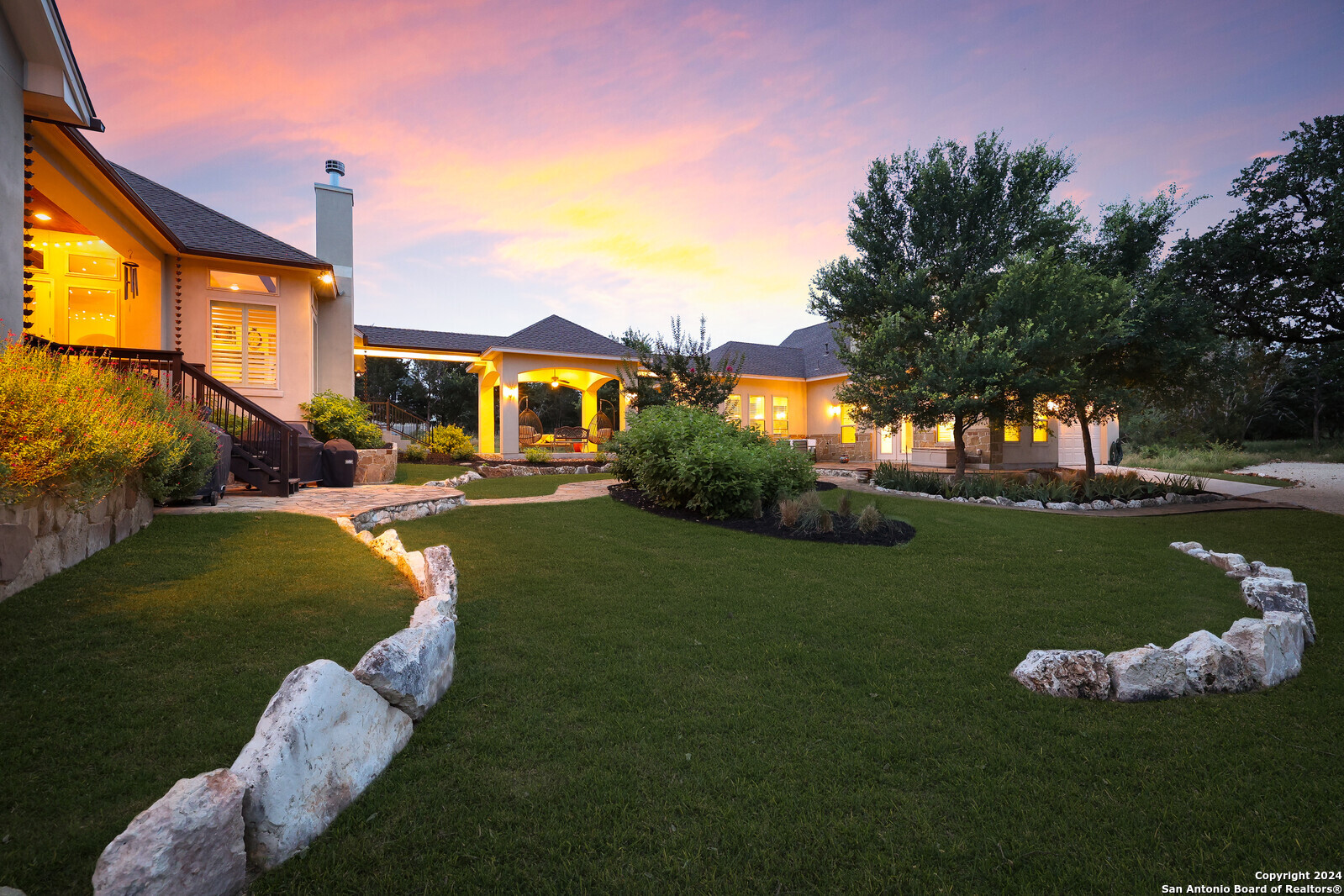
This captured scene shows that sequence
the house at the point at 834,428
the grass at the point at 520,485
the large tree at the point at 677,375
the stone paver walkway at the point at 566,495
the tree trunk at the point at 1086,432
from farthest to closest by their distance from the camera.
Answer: the house at the point at 834,428, the large tree at the point at 677,375, the tree trunk at the point at 1086,432, the grass at the point at 520,485, the stone paver walkway at the point at 566,495

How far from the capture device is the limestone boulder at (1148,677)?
2.69m

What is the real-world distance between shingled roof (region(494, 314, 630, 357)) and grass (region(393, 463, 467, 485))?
425 cm

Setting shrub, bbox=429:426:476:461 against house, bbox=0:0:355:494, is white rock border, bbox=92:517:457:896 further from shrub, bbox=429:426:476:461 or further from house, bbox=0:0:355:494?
shrub, bbox=429:426:476:461

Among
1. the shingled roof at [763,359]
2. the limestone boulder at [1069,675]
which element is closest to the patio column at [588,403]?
the shingled roof at [763,359]

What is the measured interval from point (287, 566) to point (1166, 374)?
14683mm

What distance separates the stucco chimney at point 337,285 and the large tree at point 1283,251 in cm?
1688

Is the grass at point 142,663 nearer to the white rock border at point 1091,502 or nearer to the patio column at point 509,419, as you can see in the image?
the white rock border at point 1091,502

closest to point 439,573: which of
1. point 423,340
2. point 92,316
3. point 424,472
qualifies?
point 424,472

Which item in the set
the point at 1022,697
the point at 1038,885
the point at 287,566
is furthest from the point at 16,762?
the point at 1022,697

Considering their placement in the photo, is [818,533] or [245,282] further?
[245,282]

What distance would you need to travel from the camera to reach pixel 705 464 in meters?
7.65

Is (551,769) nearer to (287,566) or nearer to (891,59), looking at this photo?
(287,566)

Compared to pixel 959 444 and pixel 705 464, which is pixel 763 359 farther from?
pixel 705 464

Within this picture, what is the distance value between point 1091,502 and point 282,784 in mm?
11684
